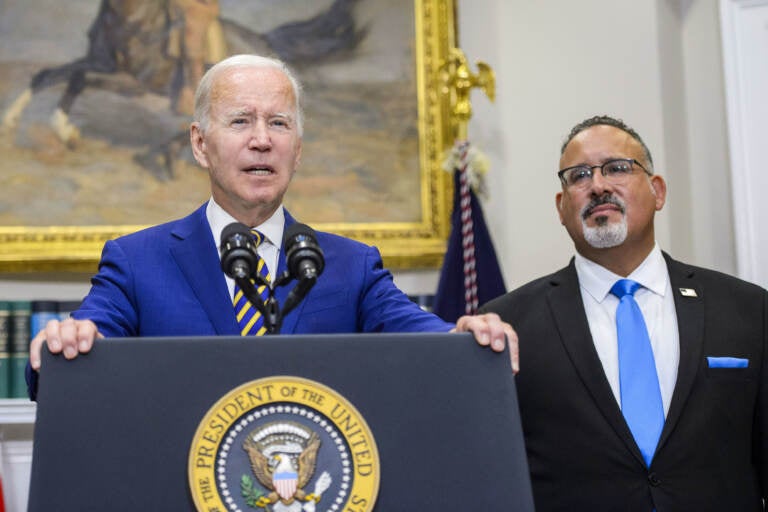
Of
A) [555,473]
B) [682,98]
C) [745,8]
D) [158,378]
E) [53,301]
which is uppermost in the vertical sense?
[745,8]

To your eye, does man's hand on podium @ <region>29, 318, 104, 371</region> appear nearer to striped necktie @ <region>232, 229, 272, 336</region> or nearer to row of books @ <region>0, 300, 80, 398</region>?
striped necktie @ <region>232, 229, 272, 336</region>

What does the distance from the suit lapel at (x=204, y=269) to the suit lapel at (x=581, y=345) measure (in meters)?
1.29

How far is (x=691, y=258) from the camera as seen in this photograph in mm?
5098

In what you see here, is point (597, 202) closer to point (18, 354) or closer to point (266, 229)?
point (266, 229)

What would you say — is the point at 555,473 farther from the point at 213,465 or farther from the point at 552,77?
the point at 552,77

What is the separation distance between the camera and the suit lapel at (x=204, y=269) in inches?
91.0

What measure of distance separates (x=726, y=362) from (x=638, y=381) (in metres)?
0.28

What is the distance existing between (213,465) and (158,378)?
201mm

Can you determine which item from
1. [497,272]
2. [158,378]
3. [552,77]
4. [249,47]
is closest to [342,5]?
[249,47]

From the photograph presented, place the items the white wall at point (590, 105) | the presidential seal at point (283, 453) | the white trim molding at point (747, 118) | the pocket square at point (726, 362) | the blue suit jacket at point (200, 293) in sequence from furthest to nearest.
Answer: the white wall at point (590, 105) < the white trim molding at point (747, 118) < the pocket square at point (726, 362) < the blue suit jacket at point (200, 293) < the presidential seal at point (283, 453)

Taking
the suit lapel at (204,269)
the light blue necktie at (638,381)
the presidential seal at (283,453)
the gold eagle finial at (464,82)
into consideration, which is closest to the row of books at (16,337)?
the gold eagle finial at (464,82)

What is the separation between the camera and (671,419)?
118 inches

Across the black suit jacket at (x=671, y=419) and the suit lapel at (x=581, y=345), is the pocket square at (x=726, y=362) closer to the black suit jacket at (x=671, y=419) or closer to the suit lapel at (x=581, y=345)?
the black suit jacket at (x=671, y=419)

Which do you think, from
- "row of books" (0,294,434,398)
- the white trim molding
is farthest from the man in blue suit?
the white trim molding
